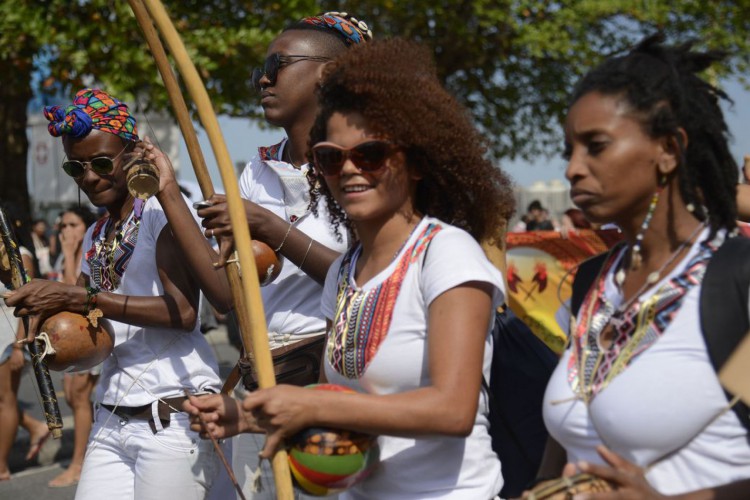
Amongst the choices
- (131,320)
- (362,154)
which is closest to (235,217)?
(362,154)

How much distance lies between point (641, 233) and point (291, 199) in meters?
1.70

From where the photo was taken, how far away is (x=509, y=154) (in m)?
20.1

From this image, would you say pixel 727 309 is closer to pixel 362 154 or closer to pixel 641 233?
pixel 641 233

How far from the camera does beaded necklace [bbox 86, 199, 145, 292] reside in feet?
12.2

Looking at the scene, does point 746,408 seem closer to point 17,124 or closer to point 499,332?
point 499,332

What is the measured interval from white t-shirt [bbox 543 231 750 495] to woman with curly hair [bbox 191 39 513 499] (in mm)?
373

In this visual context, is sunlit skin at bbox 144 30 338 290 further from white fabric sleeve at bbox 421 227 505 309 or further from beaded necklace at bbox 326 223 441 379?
white fabric sleeve at bbox 421 227 505 309

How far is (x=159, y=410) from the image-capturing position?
3564 millimetres

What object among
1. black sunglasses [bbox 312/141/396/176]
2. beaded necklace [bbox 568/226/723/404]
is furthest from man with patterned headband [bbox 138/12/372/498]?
beaded necklace [bbox 568/226/723/404]

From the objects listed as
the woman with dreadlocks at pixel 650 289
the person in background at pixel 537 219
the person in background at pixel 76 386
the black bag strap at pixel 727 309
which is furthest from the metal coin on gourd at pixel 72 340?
the person in background at pixel 537 219

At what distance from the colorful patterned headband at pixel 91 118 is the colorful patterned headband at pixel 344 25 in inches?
30.7

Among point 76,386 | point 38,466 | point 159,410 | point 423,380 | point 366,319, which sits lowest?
point 38,466

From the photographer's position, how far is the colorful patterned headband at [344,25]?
3.79m

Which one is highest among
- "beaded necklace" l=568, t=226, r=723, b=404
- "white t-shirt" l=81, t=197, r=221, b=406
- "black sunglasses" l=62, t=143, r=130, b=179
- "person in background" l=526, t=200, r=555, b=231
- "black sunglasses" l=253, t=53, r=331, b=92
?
"black sunglasses" l=253, t=53, r=331, b=92
